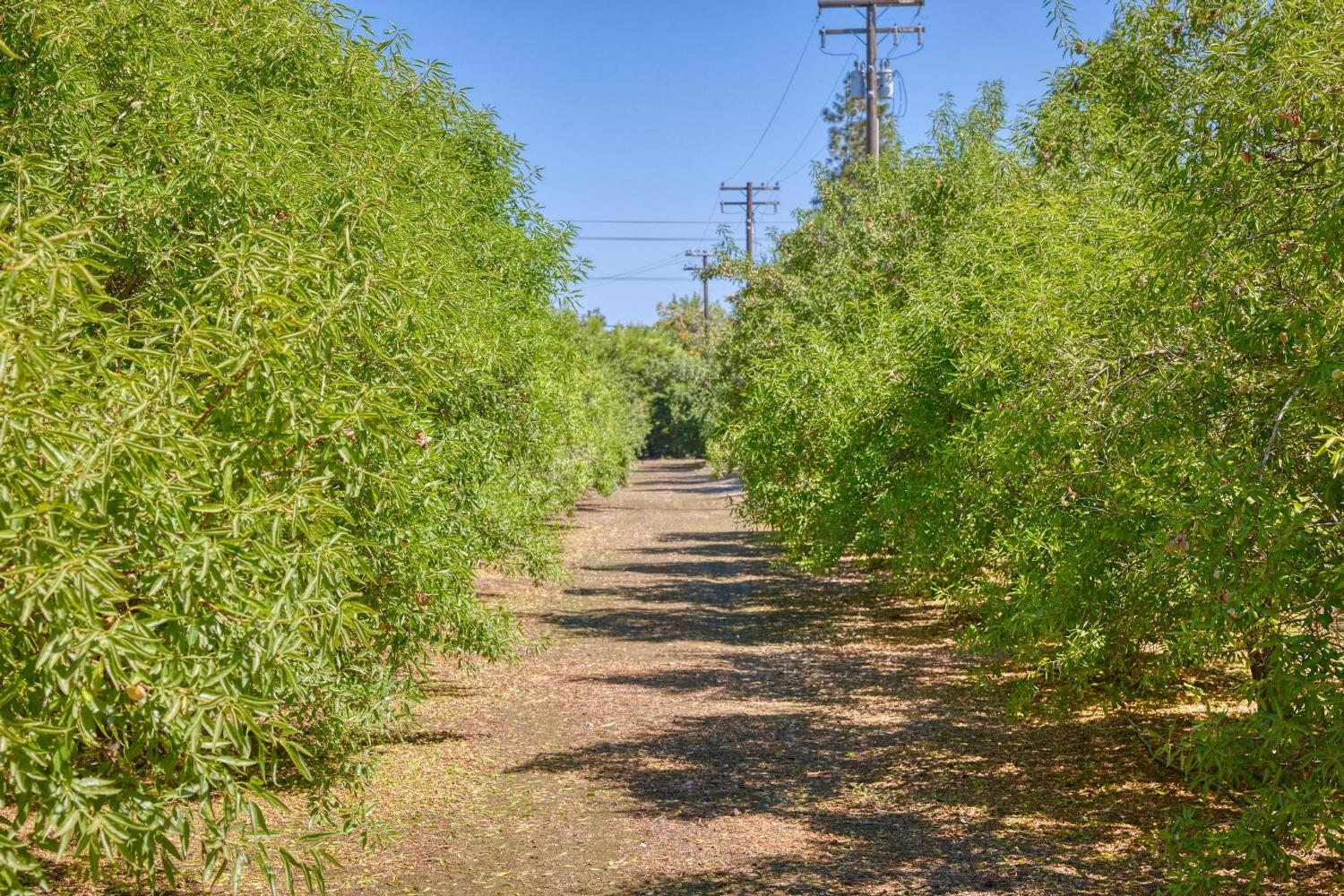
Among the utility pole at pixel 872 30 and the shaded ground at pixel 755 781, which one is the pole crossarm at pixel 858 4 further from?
the shaded ground at pixel 755 781

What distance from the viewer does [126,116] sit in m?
5.81

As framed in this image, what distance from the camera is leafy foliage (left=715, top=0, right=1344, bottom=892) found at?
171 inches

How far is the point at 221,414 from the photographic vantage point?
3885 mm

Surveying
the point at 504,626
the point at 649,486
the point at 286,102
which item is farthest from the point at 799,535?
the point at 649,486

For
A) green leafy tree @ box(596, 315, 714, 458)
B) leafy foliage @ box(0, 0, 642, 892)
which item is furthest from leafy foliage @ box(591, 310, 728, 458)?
leafy foliage @ box(0, 0, 642, 892)

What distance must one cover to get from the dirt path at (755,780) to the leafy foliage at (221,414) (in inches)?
42.6

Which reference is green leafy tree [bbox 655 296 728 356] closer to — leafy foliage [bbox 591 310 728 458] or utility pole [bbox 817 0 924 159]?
leafy foliage [bbox 591 310 728 458]

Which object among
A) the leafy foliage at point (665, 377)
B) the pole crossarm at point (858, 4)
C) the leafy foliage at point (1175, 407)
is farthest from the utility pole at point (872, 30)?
the leafy foliage at point (665, 377)

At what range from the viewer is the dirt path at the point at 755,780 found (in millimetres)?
6691

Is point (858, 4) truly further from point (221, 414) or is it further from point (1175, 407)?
point (221, 414)

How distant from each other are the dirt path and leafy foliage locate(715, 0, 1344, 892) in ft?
2.43

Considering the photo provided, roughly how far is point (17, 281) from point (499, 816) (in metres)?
5.94

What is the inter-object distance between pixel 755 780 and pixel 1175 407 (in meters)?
4.68

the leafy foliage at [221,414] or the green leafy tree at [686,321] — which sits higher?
the green leafy tree at [686,321]
